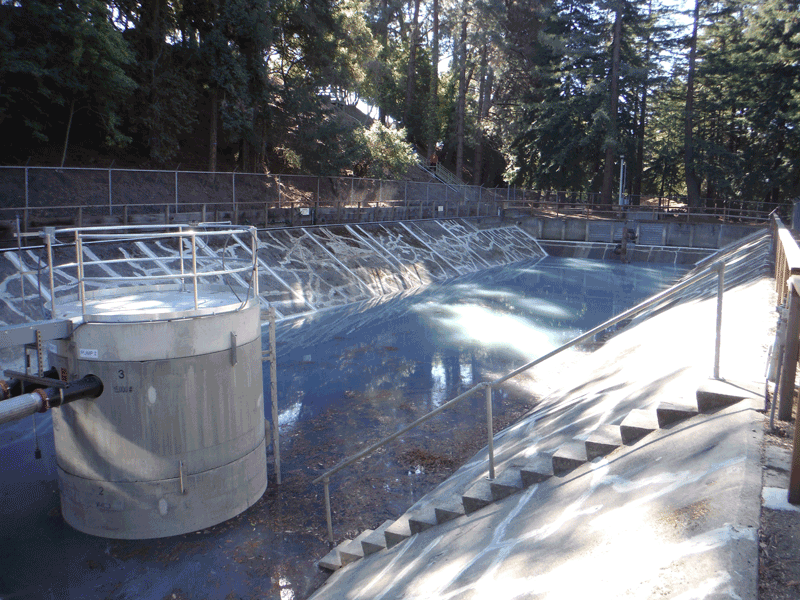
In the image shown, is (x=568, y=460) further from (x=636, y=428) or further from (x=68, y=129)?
(x=68, y=129)

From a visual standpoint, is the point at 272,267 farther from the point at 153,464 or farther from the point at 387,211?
the point at 153,464

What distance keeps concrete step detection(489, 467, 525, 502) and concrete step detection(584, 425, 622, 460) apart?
691 millimetres

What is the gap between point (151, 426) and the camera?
7383 millimetres

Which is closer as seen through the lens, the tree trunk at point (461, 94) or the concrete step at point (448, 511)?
the concrete step at point (448, 511)

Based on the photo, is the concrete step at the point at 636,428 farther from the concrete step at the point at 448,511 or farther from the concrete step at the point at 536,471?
the concrete step at the point at 448,511

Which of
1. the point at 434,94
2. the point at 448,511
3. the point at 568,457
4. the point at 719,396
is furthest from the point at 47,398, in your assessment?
the point at 434,94

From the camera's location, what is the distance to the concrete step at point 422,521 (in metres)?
6.09

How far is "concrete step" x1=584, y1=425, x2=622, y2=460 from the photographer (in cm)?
557

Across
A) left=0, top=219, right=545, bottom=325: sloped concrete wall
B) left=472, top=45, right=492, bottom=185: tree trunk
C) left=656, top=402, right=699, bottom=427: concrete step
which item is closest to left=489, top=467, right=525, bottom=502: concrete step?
left=656, top=402, right=699, bottom=427: concrete step

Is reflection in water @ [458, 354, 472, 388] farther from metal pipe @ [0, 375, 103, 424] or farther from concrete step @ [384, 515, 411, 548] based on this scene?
metal pipe @ [0, 375, 103, 424]

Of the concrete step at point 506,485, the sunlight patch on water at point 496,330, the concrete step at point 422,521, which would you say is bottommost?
the sunlight patch on water at point 496,330

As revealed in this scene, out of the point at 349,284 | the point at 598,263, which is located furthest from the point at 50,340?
the point at 598,263

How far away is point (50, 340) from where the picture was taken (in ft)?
24.0

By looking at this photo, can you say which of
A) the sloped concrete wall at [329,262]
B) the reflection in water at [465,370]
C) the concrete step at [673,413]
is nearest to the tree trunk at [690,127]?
the sloped concrete wall at [329,262]
